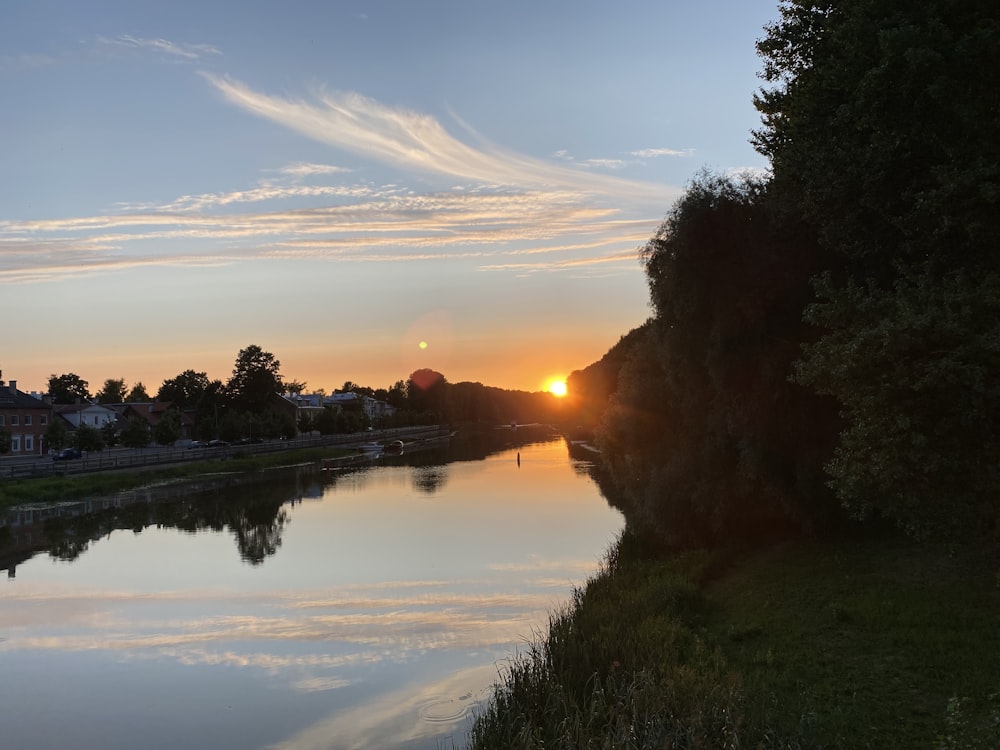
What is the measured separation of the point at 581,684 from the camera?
1256cm

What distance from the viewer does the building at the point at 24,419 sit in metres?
84.0

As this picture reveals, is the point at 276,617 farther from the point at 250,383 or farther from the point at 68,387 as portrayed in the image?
the point at 68,387

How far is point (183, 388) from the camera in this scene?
159125 millimetres

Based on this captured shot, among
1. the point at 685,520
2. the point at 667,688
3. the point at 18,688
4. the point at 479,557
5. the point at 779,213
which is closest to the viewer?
the point at 667,688

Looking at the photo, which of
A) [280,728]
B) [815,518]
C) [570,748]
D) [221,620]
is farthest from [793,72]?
[221,620]

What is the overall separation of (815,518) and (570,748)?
14.4 m

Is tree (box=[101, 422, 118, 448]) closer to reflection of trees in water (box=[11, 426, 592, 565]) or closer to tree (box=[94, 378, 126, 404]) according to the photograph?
reflection of trees in water (box=[11, 426, 592, 565])

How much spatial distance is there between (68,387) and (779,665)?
178871mm

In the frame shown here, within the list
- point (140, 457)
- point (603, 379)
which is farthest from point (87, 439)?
point (603, 379)

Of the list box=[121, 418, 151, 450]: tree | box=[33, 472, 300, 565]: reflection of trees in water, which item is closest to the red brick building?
box=[121, 418, 151, 450]: tree

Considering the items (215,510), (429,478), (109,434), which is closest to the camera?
(215,510)

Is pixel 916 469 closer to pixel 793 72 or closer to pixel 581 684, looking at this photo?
pixel 581 684

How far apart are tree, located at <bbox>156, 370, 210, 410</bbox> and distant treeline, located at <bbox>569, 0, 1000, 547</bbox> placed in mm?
144682

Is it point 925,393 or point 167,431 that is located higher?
point 167,431
